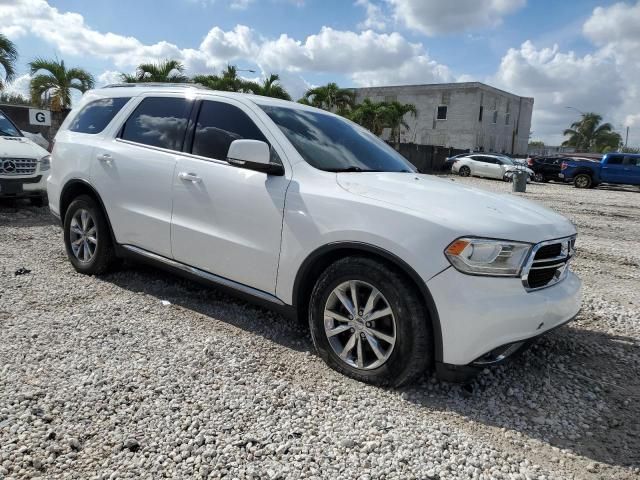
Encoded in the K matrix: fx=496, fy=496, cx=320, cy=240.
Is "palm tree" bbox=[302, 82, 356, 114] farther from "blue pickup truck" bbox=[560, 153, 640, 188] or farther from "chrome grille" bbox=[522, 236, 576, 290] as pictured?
"chrome grille" bbox=[522, 236, 576, 290]

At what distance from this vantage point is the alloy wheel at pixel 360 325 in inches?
115

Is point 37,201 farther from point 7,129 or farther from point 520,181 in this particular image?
point 520,181

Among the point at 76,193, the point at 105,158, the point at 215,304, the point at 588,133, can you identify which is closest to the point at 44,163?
the point at 76,193

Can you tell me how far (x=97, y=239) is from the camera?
4.66 m

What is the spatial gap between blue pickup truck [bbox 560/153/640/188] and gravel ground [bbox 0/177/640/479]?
74.0 ft

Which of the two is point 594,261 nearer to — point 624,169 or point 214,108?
point 214,108

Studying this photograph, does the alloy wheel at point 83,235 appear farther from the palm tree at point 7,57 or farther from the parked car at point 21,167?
the palm tree at point 7,57

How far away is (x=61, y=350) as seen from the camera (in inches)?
130

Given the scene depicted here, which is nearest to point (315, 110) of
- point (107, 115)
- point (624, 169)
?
point (107, 115)

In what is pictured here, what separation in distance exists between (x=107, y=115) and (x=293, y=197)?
2591 mm

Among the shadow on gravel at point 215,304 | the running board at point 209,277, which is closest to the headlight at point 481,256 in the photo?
the running board at point 209,277

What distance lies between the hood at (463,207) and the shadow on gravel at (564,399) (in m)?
0.99

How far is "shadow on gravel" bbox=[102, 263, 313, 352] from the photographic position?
3770 mm

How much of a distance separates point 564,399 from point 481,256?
→ 117 cm
